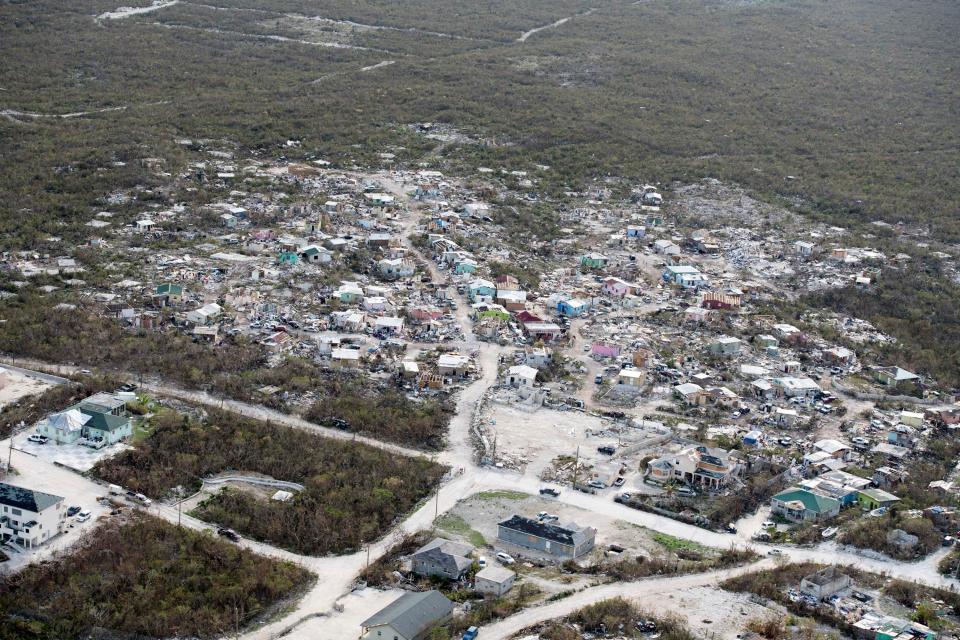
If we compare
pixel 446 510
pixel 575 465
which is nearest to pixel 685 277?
pixel 575 465

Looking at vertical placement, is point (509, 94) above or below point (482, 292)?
above

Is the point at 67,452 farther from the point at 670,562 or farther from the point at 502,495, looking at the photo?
the point at 670,562

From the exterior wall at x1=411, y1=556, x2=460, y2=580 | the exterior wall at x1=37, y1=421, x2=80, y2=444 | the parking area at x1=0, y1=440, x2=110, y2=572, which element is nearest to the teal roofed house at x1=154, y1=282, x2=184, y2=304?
the exterior wall at x1=37, y1=421, x2=80, y2=444

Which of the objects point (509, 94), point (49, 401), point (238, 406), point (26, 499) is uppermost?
point (509, 94)

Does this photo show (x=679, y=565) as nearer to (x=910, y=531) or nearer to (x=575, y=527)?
(x=575, y=527)

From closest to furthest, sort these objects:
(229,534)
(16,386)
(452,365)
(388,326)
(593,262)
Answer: (229,534) < (16,386) < (452,365) < (388,326) < (593,262)

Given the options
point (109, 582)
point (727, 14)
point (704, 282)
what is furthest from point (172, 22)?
point (109, 582)

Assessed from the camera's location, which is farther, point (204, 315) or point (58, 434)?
point (204, 315)
